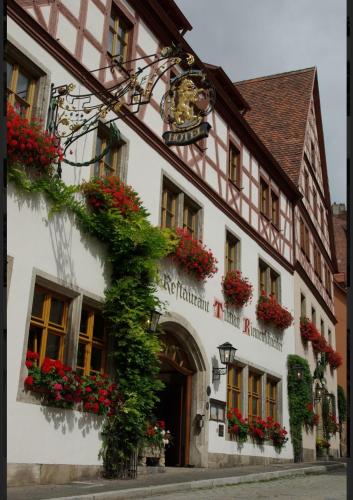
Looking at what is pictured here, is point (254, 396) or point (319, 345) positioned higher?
point (319, 345)

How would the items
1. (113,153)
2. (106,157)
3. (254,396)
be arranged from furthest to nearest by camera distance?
(254,396)
(113,153)
(106,157)

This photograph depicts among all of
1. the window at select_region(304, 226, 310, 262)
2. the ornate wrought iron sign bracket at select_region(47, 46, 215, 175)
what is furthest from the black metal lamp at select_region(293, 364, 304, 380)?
the ornate wrought iron sign bracket at select_region(47, 46, 215, 175)

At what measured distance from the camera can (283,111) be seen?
22.8m

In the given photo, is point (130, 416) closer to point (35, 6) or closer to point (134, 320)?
point (134, 320)

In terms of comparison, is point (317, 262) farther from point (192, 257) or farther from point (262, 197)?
point (192, 257)

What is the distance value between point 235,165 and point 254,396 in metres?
5.90

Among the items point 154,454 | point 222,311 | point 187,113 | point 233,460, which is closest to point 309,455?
point 233,460

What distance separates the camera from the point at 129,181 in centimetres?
1055

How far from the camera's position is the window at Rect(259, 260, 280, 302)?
55.2 ft

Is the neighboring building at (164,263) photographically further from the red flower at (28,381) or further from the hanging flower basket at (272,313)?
the hanging flower basket at (272,313)

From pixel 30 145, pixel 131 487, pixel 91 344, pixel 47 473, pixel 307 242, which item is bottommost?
pixel 131 487

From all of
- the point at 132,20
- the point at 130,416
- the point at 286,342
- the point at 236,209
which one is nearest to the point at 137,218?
the point at 130,416

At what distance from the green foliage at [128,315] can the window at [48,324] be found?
87 cm

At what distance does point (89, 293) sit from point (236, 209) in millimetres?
7014
